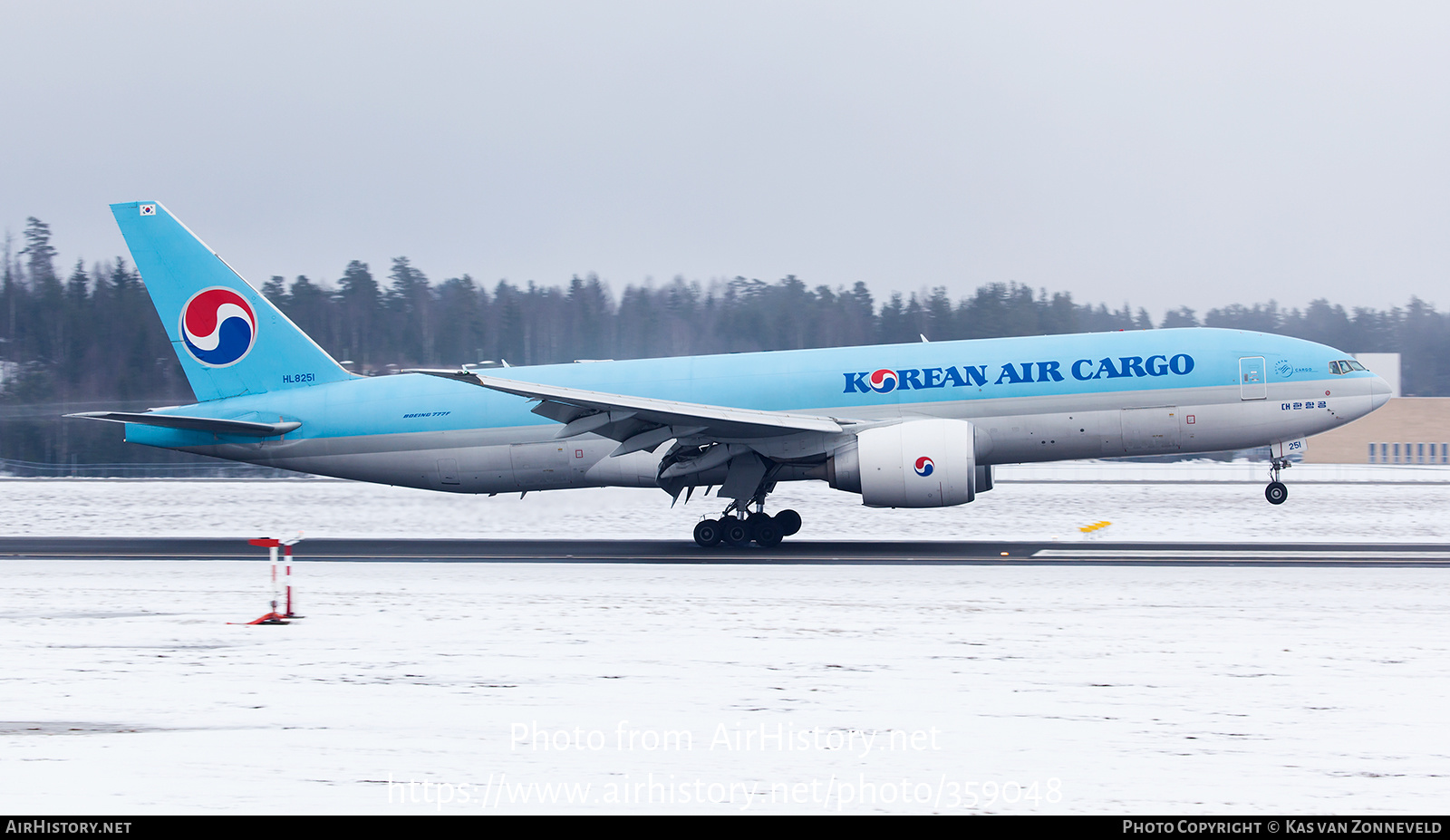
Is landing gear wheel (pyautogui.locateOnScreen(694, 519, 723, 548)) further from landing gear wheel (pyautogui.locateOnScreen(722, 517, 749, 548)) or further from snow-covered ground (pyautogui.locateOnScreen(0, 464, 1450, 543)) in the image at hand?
snow-covered ground (pyautogui.locateOnScreen(0, 464, 1450, 543))

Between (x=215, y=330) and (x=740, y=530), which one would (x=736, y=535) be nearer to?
(x=740, y=530)

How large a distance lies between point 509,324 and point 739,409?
40107 millimetres

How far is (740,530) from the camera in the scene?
65.2 ft

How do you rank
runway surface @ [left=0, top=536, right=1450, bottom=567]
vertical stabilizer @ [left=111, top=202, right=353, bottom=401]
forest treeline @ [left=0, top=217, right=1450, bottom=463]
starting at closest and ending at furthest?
1. runway surface @ [left=0, top=536, right=1450, bottom=567]
2. vertical stabilizer @ [left=111, top=202, right=353, bottom=401]
3. forest treeline @ [left=0, top=217, right=1450, bottom=463]

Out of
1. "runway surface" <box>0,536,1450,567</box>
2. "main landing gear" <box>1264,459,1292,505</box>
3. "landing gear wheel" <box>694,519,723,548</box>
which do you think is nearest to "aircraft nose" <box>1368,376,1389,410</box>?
"main landing gear" <box>1264,459,1292,505</box>

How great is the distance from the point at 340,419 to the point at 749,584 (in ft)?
33.8

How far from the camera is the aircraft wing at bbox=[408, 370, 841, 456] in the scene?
17.9 m

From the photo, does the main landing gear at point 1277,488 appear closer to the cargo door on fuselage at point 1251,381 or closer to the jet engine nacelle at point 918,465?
the cargo door on fuselage at point 1251,381

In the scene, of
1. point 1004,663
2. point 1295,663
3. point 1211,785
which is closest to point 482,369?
point 1004,663

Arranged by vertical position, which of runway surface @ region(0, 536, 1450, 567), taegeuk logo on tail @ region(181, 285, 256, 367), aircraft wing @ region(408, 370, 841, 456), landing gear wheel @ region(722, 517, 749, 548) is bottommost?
runway surface @ region(0, 536, 1450, 567)

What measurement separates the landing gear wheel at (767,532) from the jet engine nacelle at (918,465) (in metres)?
1.96

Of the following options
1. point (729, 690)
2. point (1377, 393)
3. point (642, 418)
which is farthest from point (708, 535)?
point (1377, 393)

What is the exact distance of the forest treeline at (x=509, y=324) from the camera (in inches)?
1929

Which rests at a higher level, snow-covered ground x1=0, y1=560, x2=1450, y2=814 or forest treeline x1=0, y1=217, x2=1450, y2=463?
forest treeline x1=0, y1=217, x2=1450, y2=463
